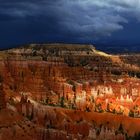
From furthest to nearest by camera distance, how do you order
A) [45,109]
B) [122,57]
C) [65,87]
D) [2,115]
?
[122,57], [65,87], [45,109], [2,115]

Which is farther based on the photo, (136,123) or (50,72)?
(50,72)

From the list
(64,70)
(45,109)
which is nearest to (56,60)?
(64,70)

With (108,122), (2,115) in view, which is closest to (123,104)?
(108,122)

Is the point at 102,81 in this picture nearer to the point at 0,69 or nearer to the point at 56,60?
the point at 56,60

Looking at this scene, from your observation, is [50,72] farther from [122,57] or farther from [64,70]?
[122,57]

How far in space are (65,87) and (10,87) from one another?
1697 centimetres

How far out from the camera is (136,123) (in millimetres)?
89812

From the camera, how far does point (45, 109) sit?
270 ft

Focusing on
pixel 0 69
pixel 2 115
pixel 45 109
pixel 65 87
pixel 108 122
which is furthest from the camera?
pixel 65 87

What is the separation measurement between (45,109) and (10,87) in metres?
11.5

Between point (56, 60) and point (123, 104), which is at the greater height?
point (56, 60)

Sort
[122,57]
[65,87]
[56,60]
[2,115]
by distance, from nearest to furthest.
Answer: [2,115], [65,87], [56,60], [122,57]

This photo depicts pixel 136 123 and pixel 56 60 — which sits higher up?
pixel 56 60

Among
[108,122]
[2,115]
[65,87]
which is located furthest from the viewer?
[65,87]
